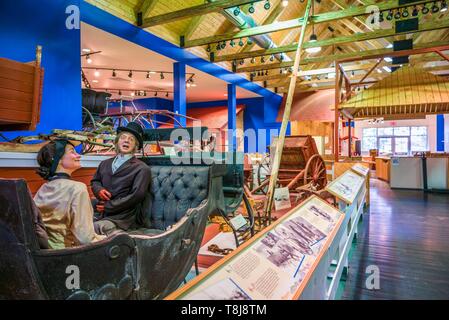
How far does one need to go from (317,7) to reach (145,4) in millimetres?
7247

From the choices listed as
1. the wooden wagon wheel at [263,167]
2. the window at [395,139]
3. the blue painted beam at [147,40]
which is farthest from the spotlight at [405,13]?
the window at [395,139]

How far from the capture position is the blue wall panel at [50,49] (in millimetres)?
4531

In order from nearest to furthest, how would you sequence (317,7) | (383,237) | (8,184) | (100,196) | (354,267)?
(8,184) → (100,196) → (354,267) → (383,237) → (317,7)

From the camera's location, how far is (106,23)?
6590 millimetres

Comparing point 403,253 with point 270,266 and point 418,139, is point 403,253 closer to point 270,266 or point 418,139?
point 270,266

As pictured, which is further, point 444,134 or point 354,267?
point 444,134

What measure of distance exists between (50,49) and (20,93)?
9.55ft

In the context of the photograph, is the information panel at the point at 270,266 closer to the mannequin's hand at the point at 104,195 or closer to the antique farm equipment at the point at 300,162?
the mannequin's hand at the point at 104,195

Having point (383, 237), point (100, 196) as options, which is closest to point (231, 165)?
point (100, 196)

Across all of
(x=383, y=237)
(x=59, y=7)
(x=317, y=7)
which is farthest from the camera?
(x=317, y=7)

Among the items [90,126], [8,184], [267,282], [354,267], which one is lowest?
[354,267]

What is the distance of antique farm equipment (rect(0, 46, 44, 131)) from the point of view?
8.25 ft

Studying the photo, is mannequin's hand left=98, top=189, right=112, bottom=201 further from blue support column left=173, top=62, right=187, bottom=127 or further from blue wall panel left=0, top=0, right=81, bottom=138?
blue support column left=173, top=62, right=187, bottom=127

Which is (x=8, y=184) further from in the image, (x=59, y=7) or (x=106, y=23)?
(x=106, y=23)
